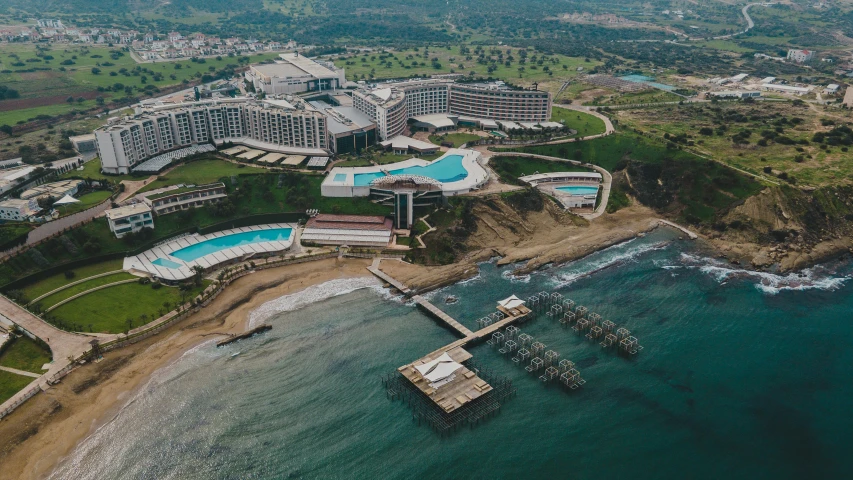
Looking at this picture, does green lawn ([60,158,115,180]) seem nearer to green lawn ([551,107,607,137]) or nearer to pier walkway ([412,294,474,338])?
pier walkway ([412,294,474,338])

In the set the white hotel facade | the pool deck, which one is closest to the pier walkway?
the pool deck

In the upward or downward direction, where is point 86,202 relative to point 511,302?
upward

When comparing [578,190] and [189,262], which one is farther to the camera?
[578,190]

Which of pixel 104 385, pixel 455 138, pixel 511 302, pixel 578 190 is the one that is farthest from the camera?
pixel 455 138

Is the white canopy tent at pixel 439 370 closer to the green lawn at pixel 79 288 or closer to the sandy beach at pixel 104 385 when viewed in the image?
the sandy beach at pixel 104 385

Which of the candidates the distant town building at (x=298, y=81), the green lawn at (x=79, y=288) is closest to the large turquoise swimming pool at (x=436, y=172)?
the green lawn at (x=79, y=288)

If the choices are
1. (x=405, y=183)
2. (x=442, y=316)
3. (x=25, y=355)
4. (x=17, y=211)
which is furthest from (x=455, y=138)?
(x=25, y=355)

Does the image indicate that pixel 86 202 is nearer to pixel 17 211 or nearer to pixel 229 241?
pixel 17 211
